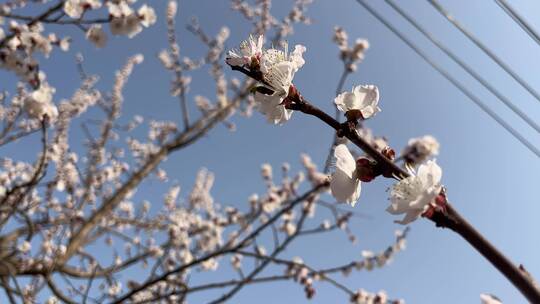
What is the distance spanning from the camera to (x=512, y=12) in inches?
92.4

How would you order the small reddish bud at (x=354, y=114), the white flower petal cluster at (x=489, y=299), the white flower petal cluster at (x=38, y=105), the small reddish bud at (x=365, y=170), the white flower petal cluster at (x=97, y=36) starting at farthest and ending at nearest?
the white flower petal cluster at (x=97, y=36), the white flower petal cluster at (x=38, y=105), the small reddish bud at (x=354, y=114), the small reddish bud at (x=365, y=170), the white flower petal cluster at (x=489, y=299)

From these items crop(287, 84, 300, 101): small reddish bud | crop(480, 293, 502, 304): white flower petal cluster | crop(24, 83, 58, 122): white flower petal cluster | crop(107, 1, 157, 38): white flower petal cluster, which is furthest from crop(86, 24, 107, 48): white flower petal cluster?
crop(480, 293, 502, 304): white flower petal cluster

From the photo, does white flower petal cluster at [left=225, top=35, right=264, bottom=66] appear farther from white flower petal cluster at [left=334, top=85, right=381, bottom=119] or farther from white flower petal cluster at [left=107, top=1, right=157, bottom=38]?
white flower petal cluster at [left=107, top=1, right=157, bottom=38]

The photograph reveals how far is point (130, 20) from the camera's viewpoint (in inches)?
150

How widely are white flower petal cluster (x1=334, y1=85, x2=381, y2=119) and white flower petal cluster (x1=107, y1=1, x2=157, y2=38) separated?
3.24 m

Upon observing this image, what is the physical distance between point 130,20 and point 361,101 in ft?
11.5

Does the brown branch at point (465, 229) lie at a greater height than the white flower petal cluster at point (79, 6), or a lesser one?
lesser

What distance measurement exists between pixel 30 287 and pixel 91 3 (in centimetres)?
387

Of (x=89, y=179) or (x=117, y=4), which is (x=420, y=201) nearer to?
(x=117, y=4)

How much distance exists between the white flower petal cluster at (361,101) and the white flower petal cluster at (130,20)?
3.24m

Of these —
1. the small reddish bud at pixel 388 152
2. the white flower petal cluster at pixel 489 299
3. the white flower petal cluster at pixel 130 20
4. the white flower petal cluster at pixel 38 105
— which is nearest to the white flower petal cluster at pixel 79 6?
the white flower petal cluster at pixel 130 20

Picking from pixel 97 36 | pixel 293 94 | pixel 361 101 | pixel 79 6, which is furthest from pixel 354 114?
pixel 97 36

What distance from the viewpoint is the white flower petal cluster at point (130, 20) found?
11.8 feet

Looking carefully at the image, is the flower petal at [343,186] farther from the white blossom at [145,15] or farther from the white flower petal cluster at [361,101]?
the white blossom at [145,15]
